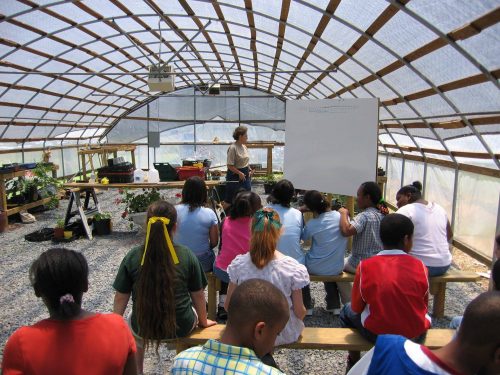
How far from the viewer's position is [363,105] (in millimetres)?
4672

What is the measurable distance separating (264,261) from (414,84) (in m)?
4.32

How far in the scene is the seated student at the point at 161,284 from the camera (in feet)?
6.94

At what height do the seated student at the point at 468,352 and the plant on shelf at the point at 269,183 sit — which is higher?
the seated student at the point at 468,352

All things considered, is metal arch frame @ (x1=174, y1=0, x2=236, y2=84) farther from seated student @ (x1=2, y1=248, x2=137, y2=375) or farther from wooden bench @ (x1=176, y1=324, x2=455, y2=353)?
seated student @ (x1=2, y1=248, x2=137, y2=375)

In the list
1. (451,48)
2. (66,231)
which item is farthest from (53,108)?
(451,48)

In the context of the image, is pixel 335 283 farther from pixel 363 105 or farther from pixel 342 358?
pixel 363 105

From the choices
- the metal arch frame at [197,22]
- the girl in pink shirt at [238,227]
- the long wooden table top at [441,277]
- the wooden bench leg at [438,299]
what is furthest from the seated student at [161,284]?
the metal arch frame at [197,22]

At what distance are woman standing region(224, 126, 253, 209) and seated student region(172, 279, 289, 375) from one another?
4.43 m

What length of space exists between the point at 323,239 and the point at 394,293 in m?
1.25

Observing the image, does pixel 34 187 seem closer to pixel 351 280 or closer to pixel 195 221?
pixel 195 221

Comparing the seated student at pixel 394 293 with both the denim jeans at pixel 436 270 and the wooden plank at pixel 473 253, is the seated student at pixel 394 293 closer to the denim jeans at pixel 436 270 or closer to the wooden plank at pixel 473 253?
the denim jeans at pixel 436 270

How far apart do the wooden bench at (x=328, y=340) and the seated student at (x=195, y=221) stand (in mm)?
1046

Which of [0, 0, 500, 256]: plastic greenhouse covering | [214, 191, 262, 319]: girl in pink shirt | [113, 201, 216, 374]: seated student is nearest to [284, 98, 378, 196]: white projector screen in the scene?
[0, 0, 500, 256]: plastic greenhouse covering

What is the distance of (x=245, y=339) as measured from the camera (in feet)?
4.23
